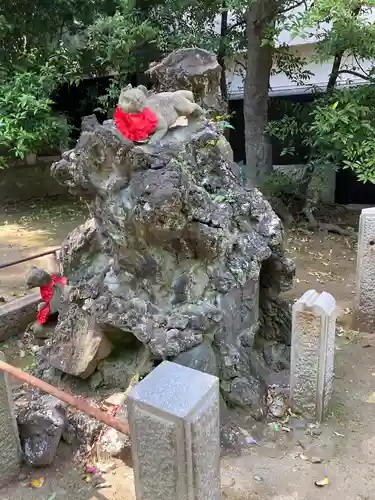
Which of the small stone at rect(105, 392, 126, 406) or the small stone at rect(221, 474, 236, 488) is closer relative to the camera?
the small stone at rect(221, 474, 236, 488)

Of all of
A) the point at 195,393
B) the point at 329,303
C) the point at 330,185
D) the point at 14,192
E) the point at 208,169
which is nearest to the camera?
the point at 195,393

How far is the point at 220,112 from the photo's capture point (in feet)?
17.4

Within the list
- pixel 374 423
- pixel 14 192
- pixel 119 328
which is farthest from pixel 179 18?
pixel 374 423

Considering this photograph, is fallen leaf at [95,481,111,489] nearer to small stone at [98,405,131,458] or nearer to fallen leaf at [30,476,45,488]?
small stone at [98,405,131,458]

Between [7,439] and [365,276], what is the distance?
3500mm

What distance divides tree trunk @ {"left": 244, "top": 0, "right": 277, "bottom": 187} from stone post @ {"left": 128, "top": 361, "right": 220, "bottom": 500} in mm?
6217

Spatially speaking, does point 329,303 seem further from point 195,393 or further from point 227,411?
point 195,393

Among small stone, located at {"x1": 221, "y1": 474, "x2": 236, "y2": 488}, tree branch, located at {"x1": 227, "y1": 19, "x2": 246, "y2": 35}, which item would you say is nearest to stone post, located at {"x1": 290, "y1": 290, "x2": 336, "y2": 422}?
small stone, located at {"x1": 221, "y1": 474, "x2": 236, "y2": 488}

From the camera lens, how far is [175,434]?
A: 81.7 inches

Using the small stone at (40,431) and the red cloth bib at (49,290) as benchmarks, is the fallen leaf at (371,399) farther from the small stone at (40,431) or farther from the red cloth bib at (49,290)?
the red cloth bib at (49,290)

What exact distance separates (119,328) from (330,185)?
6.95 m

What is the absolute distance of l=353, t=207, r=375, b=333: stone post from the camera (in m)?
4.71

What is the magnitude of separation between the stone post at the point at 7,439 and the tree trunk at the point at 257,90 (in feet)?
20.0

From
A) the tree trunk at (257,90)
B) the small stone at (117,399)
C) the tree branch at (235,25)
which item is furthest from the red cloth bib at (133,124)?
the tree branch at (235,25)
